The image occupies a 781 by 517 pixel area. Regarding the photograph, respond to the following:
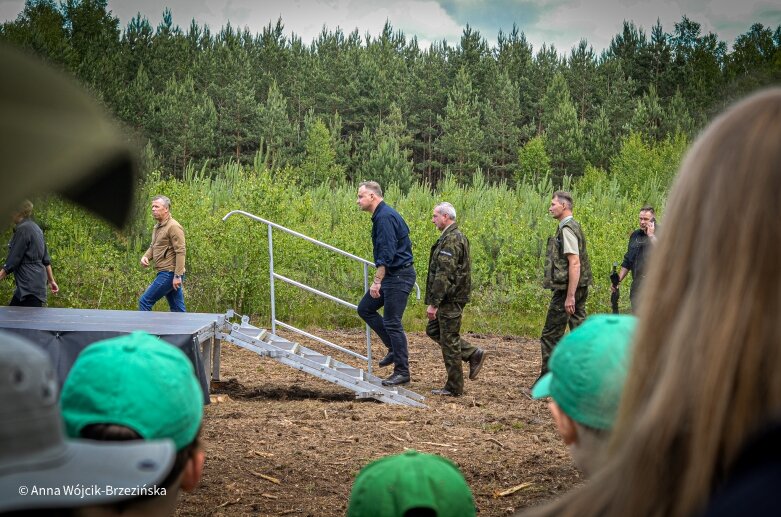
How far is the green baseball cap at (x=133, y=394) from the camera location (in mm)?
1597

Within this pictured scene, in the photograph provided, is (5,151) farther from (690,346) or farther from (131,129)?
(690,346)

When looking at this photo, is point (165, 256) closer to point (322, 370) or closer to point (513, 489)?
point (322, 370)

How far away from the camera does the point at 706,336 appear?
2.42 ft

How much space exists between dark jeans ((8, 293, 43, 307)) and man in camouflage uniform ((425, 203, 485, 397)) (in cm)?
450

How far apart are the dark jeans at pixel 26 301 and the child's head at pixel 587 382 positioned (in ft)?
30.7

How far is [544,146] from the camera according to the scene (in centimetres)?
5100

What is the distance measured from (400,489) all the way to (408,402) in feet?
24.6

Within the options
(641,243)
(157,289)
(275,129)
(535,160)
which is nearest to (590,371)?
(157,289)

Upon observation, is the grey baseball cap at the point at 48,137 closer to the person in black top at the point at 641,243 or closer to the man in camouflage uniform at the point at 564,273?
the man in camouflage uniform at the point at 564,273

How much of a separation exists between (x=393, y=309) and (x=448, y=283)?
65 cm

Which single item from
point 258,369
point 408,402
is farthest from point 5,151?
point 258,369

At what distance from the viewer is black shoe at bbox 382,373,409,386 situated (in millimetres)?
9492

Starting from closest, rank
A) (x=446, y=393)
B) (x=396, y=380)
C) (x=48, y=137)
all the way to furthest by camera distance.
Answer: (x=48, y=137)
(x=396, y=380)
(x=446, y=393)

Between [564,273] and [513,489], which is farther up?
[564,273]
